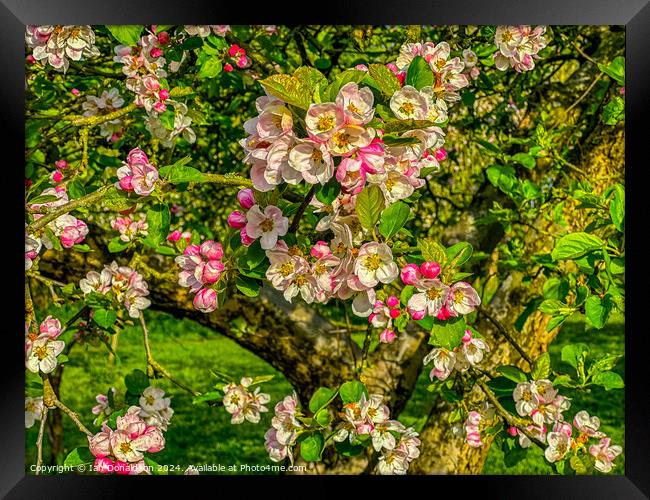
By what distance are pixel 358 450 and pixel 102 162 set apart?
4.63ft

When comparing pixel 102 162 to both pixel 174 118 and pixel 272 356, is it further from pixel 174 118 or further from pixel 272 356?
pixel 272 356

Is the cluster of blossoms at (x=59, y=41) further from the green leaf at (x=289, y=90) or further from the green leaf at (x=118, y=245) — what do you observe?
the green leaf at (x=289, y=90)

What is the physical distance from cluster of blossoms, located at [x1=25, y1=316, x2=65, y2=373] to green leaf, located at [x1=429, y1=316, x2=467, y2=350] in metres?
1.00

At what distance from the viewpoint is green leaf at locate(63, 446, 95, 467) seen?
5.12ft

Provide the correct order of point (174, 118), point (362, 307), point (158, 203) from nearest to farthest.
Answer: point (362, 307)
point (158, 203)
point (174, 118)

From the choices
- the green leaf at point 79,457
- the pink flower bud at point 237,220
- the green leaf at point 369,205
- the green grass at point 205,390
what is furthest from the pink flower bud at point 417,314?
the green grass at point 205,390

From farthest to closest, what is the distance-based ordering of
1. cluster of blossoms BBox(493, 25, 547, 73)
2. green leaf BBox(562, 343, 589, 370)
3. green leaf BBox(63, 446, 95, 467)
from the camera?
1. cluster of blossoms BBox(493, 25, 547, 73)
2. green leaf BBox(562, 343, 589, 370)
3. green leaf BBox(63, 446, 95, 467)

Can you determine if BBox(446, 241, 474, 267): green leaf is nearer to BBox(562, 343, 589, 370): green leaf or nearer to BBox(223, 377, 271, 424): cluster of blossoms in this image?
BBox(562, 343, 589, 370): green leaf

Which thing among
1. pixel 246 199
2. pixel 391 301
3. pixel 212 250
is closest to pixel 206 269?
pixel 212 250

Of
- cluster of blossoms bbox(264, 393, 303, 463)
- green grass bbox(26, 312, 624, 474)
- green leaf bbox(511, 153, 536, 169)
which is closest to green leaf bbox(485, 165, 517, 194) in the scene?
green leaf bbox(511, 153, 536, 169)

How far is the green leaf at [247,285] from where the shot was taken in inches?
48.2
